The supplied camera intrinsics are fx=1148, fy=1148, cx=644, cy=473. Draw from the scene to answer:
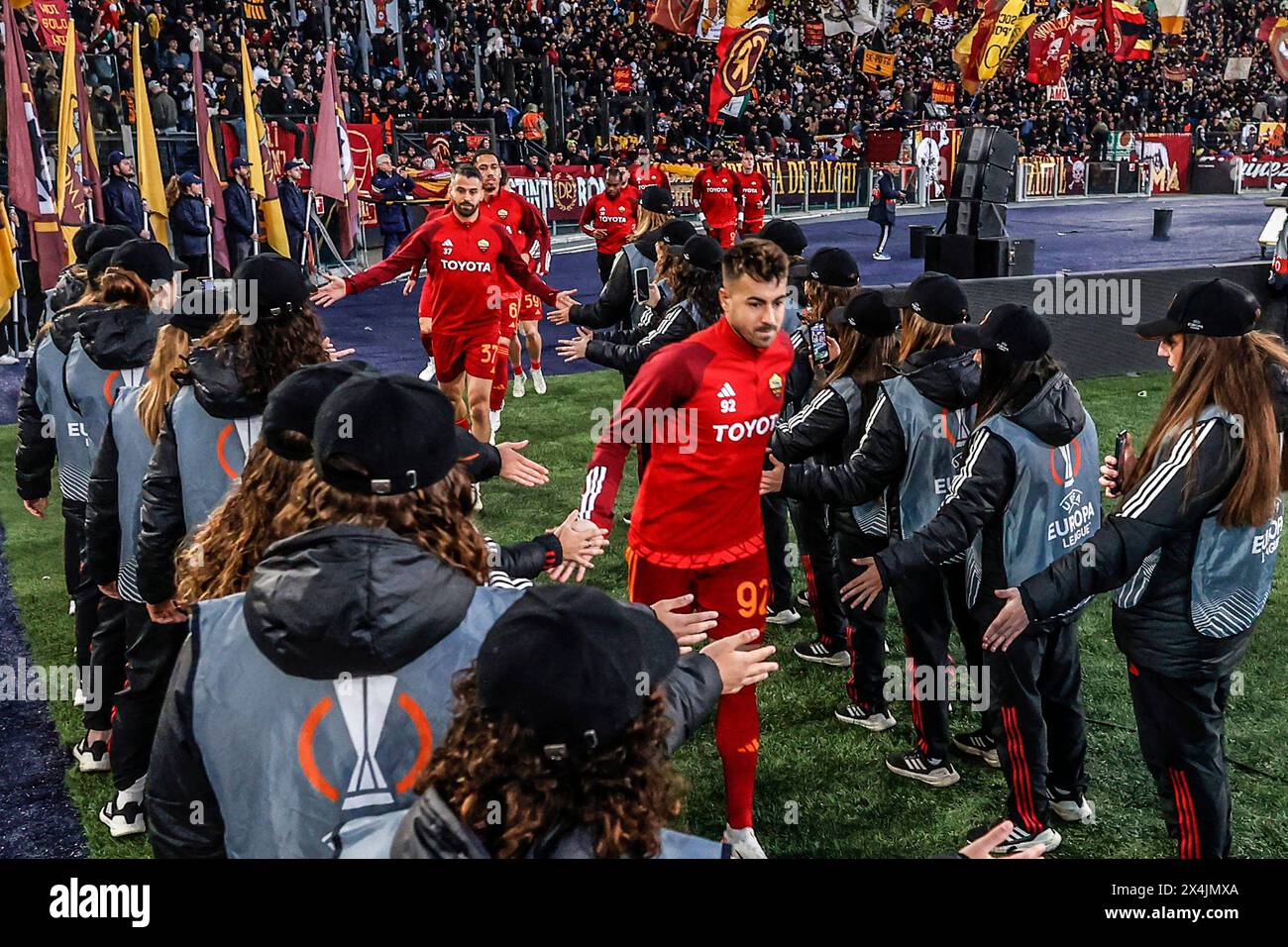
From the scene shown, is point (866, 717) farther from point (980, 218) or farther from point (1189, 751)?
point (980, 218)

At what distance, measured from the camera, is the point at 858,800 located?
4.97 m

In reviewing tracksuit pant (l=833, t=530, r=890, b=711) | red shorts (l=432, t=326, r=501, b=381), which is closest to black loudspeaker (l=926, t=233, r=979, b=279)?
red shorts (l=432, t=326, r=501, b=381)

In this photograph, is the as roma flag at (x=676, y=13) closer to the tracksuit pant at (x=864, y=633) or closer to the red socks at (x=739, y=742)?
the tracksuit pant at (x=864, y=633)

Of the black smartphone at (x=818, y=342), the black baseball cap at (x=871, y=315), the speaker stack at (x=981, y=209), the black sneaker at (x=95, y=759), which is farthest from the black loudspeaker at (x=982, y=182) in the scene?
the black sneaker at (x=95, y=759)

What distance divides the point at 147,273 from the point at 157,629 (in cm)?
155

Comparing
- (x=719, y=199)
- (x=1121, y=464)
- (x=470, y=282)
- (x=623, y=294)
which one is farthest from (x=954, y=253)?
(x=1121, y=464)

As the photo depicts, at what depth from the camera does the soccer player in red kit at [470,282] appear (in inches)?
350

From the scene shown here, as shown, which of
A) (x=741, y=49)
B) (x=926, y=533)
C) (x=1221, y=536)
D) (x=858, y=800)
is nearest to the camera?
(x=1221, y=536)

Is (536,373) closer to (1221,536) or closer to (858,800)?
(858,800)

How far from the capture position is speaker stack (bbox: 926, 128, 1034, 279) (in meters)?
13.5

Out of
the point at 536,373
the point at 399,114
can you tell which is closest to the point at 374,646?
the point at 536,373

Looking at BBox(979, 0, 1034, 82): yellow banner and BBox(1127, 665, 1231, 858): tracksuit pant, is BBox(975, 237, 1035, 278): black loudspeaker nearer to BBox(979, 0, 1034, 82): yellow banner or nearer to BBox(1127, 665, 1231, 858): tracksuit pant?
BBox(1127, 665, 1231, 858): tracksuit pant

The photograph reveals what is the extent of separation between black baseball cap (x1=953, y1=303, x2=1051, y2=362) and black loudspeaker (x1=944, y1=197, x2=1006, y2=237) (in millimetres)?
10030

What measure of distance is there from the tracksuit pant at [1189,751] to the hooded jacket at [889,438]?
131cm
